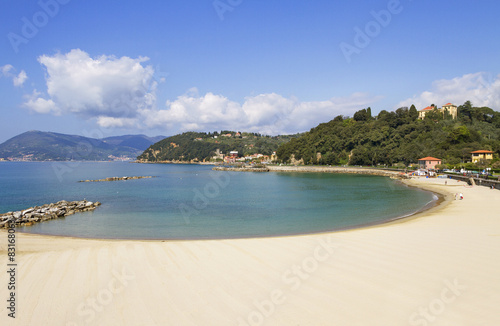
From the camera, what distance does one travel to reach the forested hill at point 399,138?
208 ft

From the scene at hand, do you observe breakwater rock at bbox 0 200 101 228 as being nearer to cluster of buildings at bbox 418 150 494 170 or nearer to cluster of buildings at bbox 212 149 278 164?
cluster of buildings at bbox 418 150 494 170

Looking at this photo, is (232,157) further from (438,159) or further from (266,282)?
(266,282)

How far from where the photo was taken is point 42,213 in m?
20.3

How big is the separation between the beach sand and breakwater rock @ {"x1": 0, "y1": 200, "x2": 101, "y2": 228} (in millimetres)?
7354

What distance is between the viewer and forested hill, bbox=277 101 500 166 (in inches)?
2496

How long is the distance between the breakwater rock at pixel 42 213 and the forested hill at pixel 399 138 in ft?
198

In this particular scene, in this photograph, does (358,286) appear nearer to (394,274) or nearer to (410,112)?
(394,274)

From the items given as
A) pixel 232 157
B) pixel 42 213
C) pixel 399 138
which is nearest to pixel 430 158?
pixel 399 138

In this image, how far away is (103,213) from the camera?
2239cm

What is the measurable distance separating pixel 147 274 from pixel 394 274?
656 centimetres

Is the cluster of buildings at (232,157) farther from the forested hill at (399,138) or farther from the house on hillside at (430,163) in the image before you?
the house on hillside at (430,163)

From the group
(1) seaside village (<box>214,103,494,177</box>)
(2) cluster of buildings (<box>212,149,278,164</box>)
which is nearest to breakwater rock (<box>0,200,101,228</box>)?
(1) seaside village (<box>214,103,494,177</box>)

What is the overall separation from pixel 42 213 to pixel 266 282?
19.2 metres

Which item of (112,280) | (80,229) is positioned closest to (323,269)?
(112,280)
